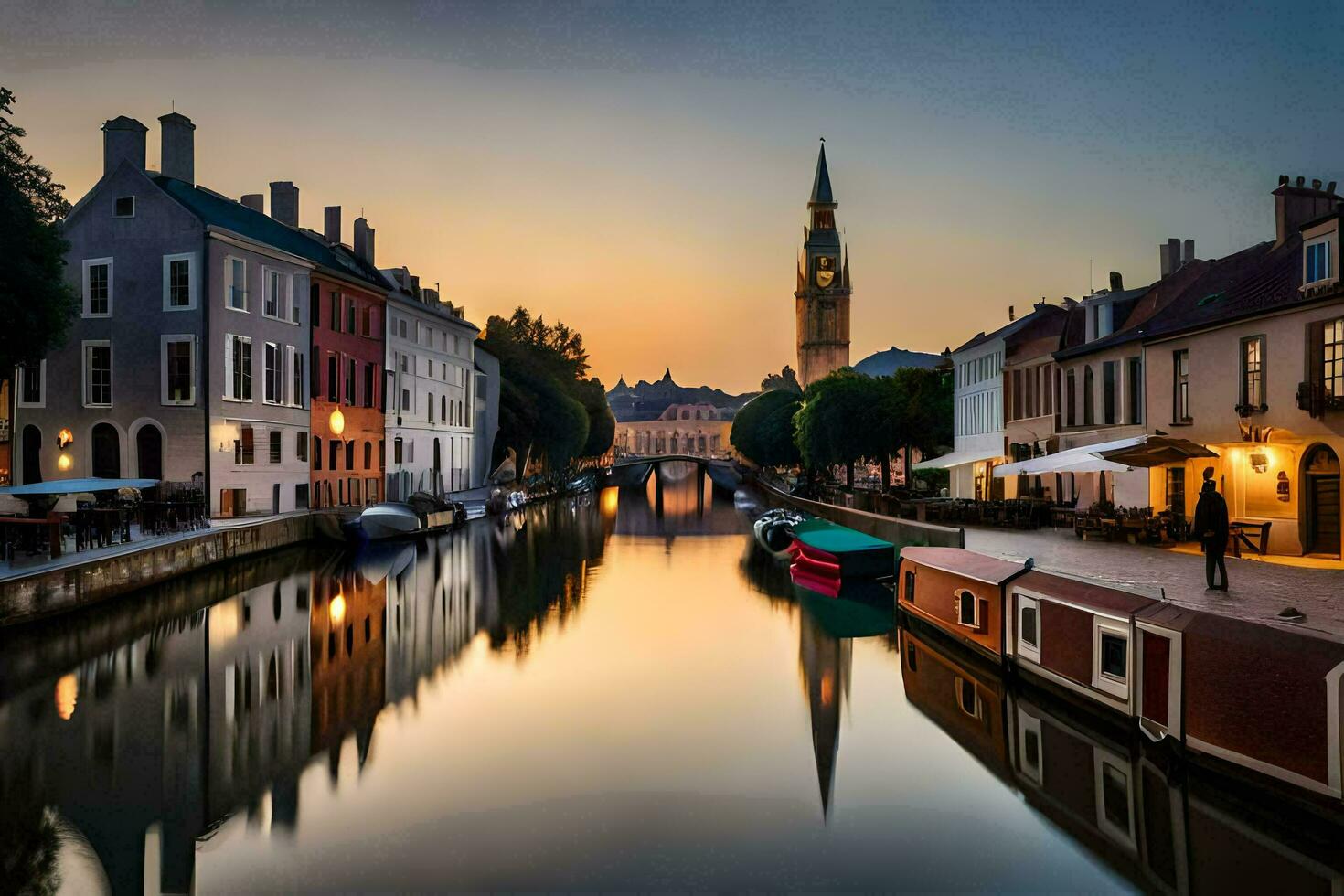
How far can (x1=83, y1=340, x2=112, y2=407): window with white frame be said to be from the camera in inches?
1366

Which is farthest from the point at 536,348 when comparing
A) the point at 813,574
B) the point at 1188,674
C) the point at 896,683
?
the point at 1188,674

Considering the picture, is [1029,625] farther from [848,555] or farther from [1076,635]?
[848,555]

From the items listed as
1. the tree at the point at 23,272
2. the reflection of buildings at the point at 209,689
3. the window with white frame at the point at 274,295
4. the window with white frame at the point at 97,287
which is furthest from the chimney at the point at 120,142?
the reflection of buildings at the point at 209,689

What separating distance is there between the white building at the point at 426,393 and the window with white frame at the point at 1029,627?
40.0 meters

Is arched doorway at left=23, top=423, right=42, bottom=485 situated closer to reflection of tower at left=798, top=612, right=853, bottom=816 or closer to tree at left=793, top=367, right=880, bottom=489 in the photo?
reflection of tower at left=798, top=612, right=853, bottom=816

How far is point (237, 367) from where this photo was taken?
117 feet

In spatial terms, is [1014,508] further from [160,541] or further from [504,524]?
[504,524]

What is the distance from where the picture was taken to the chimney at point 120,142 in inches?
1404

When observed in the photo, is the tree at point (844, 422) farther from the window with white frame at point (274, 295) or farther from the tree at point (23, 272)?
the tree at point (23, 272)

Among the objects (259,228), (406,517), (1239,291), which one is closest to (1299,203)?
(1239,291)

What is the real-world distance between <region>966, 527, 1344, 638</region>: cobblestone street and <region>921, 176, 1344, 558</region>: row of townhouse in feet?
6.20

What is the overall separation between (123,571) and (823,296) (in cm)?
14316

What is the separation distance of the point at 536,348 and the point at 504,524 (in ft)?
158

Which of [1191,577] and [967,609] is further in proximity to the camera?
[967,609]
